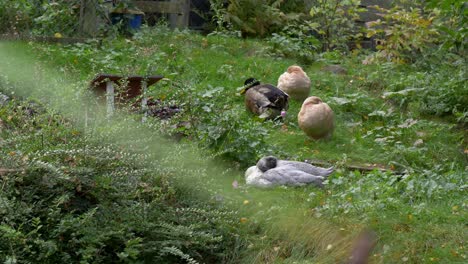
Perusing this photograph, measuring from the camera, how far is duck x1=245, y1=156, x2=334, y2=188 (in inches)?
230

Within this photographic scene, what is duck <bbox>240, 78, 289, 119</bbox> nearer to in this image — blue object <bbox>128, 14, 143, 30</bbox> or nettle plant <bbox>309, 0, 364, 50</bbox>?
nettle plant <bbox>309, 0, 364, 50</bbox>

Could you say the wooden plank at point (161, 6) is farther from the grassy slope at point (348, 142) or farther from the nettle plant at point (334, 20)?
the nettle plant at point (334, 20)

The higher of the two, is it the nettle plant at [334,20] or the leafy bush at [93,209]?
the leafy bush at [93,209]

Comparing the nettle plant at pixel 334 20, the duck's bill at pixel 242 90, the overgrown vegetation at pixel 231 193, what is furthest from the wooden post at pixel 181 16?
the overgrown vegetation at pixel 231 193

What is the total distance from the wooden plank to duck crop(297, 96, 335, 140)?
5560mm

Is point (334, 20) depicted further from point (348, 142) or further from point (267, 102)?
point (348, 142)

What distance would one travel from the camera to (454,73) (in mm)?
9641

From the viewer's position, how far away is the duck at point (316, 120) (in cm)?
754

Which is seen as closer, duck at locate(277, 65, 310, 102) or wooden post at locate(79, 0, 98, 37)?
duck at locate(277, 65, 310, 102)

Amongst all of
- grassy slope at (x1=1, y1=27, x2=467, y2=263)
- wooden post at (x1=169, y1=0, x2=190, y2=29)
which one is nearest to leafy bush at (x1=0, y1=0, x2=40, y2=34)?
grassy slope at (x1=1, y1=27, x2=467, y2=263)

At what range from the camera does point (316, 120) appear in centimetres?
752

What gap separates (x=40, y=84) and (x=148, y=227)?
3.13m

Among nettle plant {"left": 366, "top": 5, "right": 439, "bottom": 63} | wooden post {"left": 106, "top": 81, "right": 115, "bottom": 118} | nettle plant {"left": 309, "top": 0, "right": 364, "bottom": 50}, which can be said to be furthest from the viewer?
nettle plant {"left": 309, "top": 0, "right": 364, "bottom": 50}

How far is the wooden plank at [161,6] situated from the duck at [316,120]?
5.56 metres
